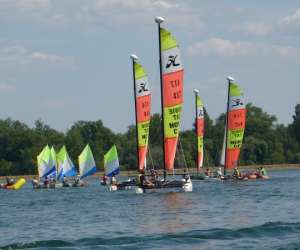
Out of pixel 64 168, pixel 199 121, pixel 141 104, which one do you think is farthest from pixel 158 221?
pixel 64 168

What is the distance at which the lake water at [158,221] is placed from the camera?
33.6 m

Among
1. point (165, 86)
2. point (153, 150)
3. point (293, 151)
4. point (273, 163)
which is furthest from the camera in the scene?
point (293, 151)

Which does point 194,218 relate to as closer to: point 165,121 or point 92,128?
point 165,121

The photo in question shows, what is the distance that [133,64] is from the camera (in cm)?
6831

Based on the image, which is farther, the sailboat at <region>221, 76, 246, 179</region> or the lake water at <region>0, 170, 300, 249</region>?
the sailboat at <region>221, 76, 246, 179</region>

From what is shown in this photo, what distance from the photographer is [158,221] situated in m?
40.9

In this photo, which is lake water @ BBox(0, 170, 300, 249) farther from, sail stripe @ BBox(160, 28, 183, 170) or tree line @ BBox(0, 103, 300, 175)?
tree line @ BBox(0, 103, 300, 175)

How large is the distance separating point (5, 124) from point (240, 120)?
352ft

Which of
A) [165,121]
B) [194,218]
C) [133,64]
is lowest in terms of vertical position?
[194,218]

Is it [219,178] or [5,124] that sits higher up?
[5,124]

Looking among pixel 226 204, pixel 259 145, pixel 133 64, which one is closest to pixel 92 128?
pixel 259 145

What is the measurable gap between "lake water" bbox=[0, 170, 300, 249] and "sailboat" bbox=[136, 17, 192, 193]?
2.80m

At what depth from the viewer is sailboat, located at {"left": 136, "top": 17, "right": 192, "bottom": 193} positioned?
59656mm

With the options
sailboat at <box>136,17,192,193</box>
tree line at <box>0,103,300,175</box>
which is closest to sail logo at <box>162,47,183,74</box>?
sailboat at <box>136,17,192,193</box>
